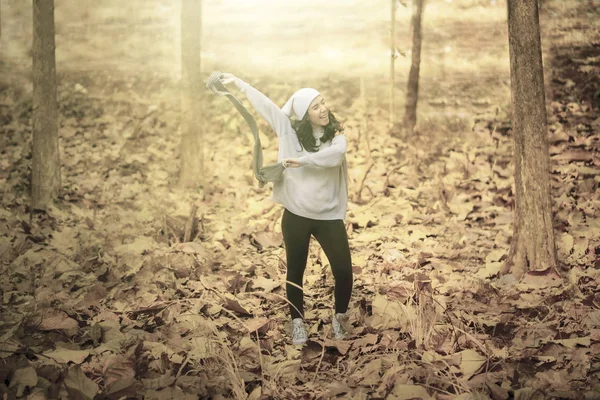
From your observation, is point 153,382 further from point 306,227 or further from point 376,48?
point 376,48

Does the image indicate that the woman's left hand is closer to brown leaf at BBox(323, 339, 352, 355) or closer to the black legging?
the black legging

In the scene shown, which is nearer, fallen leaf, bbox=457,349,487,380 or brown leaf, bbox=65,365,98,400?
brown leaf, bbox=65,365,98,400

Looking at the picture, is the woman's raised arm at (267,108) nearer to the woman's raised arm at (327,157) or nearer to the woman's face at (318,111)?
the woman's face at (318,111)

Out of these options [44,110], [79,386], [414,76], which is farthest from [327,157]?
[414,76]

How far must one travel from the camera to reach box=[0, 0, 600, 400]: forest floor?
3.91 m

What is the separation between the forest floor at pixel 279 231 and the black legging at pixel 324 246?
1.18ft

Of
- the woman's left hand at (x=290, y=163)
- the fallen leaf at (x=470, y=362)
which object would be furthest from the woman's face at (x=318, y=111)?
the fallen leaf at (x=470, y=362)

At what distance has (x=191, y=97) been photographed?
8.88 m

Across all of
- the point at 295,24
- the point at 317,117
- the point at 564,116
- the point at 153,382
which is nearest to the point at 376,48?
the point at 295,24

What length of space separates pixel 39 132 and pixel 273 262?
351 centimetres

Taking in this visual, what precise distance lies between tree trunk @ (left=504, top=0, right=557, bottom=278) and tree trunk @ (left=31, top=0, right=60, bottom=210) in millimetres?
5282

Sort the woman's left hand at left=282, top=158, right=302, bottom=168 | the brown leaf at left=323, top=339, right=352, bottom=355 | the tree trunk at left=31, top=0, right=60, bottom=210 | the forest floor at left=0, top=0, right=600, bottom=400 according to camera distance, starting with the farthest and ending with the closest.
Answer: the tree trunk at left=31, top=0, right=60, bottom=210
the brown leaf at left=323, top=339, right=352, bottom=355
the woman's left hand at left=282, top=158, right=302, bottom=168
the forest floor at left=0, top=0, right=600, bottom=400

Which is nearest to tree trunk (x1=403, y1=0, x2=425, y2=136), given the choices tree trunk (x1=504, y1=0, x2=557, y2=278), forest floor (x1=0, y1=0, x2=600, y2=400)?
forest floor (x1=0, y1=0, x2=600, y2=400)

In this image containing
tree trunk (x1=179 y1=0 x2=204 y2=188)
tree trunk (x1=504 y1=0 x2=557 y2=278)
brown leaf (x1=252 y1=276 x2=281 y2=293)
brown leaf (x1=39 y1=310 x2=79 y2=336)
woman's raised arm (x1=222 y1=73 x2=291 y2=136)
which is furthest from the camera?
tree trunk (x1=179 y1=0 x2=204 y2=188)
